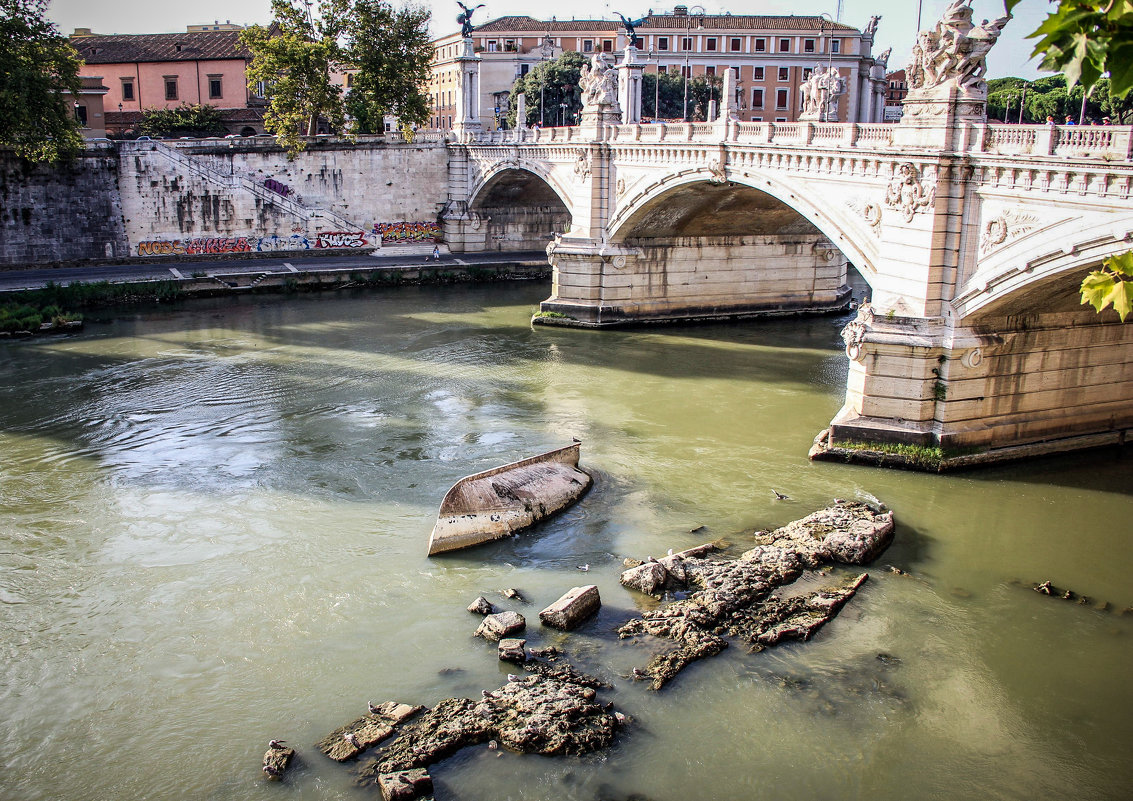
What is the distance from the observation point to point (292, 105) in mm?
37562

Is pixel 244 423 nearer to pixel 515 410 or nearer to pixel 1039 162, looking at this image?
pixel 515 410

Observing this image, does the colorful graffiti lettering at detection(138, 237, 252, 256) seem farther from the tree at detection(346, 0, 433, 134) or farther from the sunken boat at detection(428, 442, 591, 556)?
the sunken boat at detection(428, 442, 591, 556)

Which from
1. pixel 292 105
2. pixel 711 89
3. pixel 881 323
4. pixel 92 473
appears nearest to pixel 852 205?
pixel 881 323

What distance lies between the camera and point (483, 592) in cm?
1230

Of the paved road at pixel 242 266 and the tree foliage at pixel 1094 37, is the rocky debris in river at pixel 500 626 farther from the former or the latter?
the paved road at pixel 242 266

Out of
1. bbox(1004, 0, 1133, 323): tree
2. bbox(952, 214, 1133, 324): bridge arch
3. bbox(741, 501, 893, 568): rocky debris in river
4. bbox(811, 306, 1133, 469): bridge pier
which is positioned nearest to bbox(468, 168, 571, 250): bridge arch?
bbox(811, 306, 1133, 469): bridge pier

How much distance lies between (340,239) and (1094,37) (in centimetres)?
3797

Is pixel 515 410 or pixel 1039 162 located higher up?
pixel 1039 162

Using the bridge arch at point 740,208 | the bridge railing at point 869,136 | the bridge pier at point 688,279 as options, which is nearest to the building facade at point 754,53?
the bridge pier at point 688,279

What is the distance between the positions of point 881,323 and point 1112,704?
7445 millimetres

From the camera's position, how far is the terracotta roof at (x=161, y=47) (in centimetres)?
4950

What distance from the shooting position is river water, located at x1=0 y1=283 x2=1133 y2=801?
30.0 feet

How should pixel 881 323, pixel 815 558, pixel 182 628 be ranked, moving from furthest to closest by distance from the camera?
1. pixel 881 323
2. pixel 815 558
3. pixel 182 628

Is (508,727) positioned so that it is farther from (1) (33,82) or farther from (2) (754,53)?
(2) (754,53)
